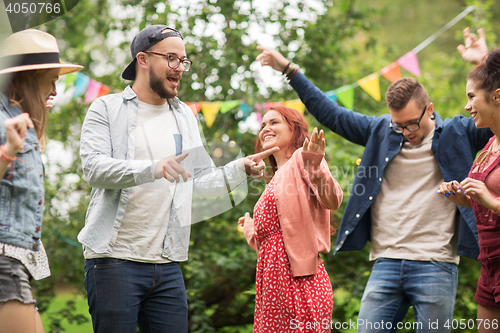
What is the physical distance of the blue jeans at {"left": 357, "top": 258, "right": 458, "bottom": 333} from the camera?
2426 mm

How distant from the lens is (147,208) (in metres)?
2.13

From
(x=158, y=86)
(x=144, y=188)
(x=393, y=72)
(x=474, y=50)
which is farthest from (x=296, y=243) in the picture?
(x=393, y=72)

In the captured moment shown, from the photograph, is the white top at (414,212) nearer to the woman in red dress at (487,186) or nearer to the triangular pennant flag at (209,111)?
the woman in red dress at (487,186)

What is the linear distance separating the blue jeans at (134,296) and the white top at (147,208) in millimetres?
49

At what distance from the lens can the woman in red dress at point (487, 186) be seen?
2115 mm

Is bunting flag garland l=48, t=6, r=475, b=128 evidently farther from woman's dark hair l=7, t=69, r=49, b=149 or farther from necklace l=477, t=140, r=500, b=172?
woman's dark hair l=7, t=69, r=49, b=149

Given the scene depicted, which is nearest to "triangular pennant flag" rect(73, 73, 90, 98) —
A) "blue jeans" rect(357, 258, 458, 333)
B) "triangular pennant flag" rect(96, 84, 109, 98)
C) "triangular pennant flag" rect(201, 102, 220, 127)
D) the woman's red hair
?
"triangular pennant flag" rect(96, 84, 109, 98)

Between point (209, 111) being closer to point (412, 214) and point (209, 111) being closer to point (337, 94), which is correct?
point (337, 94)

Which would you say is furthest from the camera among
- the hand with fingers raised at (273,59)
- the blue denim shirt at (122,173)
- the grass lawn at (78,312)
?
the grass lawn at (78,312)

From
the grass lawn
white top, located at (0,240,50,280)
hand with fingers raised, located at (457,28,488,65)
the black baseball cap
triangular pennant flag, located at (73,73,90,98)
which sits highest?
triangular pennant flag, located at (73,73,90,98)

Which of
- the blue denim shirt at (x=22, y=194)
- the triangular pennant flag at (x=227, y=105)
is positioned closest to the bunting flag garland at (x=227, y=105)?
the triangular pennant flag at (x=227, y=105)

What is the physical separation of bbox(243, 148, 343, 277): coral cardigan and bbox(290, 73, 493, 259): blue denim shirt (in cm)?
38

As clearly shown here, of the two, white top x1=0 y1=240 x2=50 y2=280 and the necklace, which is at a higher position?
the necklace

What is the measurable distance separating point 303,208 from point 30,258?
49.8 inches
